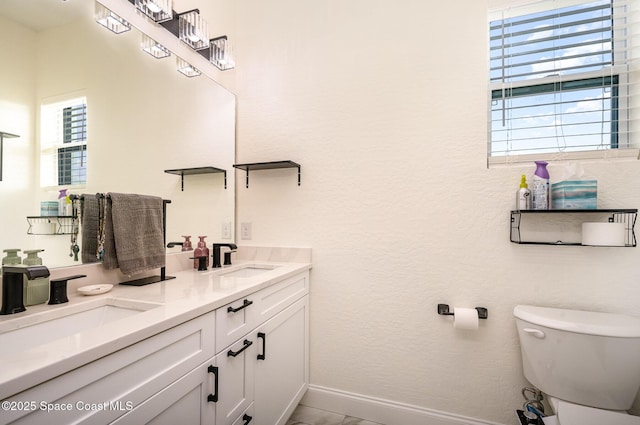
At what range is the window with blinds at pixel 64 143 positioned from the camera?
3.31 feet

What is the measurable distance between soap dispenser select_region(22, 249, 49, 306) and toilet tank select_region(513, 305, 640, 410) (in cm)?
183

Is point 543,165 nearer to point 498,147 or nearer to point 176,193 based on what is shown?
point 498,147

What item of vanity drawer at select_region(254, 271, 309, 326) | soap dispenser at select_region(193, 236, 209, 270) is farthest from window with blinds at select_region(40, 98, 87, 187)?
vanity drawer at select_region(254, 271, 309, 326)

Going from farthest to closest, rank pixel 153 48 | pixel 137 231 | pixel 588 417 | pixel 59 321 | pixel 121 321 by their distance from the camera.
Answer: pixel 153 48, pixel 137 231, pixel 588 417, pixel 59 321, pixel 121 321

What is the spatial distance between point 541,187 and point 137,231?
71.2 inches

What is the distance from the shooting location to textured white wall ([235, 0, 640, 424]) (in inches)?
55.6

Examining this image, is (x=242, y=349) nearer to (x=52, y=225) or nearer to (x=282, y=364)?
(x=282, y=364)

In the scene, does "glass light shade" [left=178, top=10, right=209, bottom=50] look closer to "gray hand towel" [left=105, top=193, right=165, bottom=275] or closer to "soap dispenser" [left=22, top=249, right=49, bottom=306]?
"gray hand towel" [left=105, top=193, right=165, bottom=275]

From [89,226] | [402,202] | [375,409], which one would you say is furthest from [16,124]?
[375,409]

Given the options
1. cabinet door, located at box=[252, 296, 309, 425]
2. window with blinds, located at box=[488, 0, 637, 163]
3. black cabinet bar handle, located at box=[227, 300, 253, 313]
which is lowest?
cabinet door, located at box=[252, 296, 309, 425]

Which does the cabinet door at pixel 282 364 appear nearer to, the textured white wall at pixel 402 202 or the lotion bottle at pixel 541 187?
the textured white wall at pixel 402 202

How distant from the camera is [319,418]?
164 centimetres

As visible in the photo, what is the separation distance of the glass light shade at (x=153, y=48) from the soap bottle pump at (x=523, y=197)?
1.90 metres

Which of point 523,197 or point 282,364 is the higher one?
point 523,197
